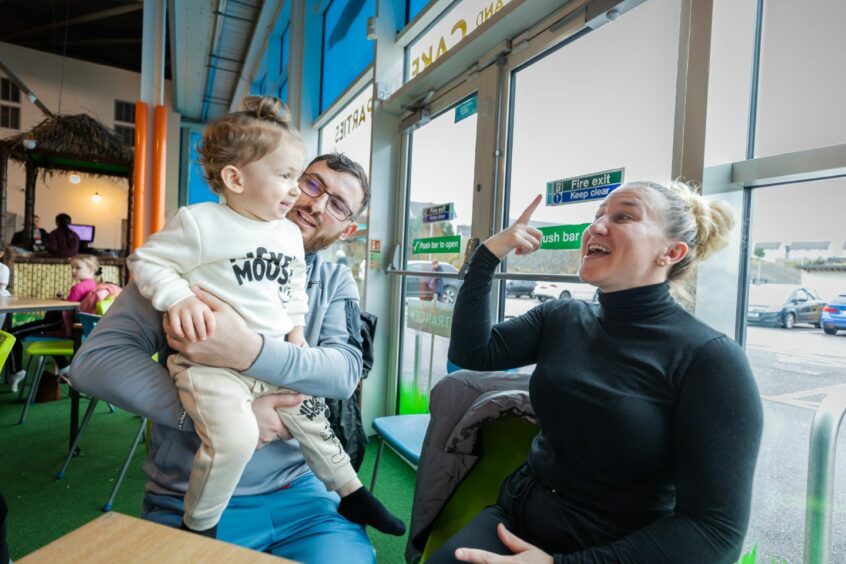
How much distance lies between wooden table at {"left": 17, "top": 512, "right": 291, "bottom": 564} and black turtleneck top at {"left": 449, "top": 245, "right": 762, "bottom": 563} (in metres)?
0.67

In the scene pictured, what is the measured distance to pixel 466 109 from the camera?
292 cm

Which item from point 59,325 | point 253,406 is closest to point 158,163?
point 59,325

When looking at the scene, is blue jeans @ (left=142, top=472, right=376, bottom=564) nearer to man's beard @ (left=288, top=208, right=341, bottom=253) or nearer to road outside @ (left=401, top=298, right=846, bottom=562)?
man's beard @ (left=288, top=208, right=341, bottom=253)

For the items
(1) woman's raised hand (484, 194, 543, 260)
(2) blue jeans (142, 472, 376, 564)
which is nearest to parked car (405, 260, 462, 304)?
(1) woman's raised hand (484, 194, 543, 260)

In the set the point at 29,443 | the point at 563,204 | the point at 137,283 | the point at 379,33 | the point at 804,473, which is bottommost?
the point at 29,443

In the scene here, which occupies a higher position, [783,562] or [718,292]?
[718,292]

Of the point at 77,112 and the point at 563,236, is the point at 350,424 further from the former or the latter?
the point at 77,112

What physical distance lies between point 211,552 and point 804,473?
63.6 inches

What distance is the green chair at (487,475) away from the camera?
1.50 metres

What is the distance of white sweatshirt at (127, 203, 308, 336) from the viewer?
45.3 inches

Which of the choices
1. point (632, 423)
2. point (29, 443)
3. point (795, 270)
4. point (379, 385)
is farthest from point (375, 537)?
point (29, 443)

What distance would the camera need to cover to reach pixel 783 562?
57.1 inches

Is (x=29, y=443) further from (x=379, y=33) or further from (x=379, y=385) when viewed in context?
(x=379, y=33)

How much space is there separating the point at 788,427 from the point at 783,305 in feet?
1.23
